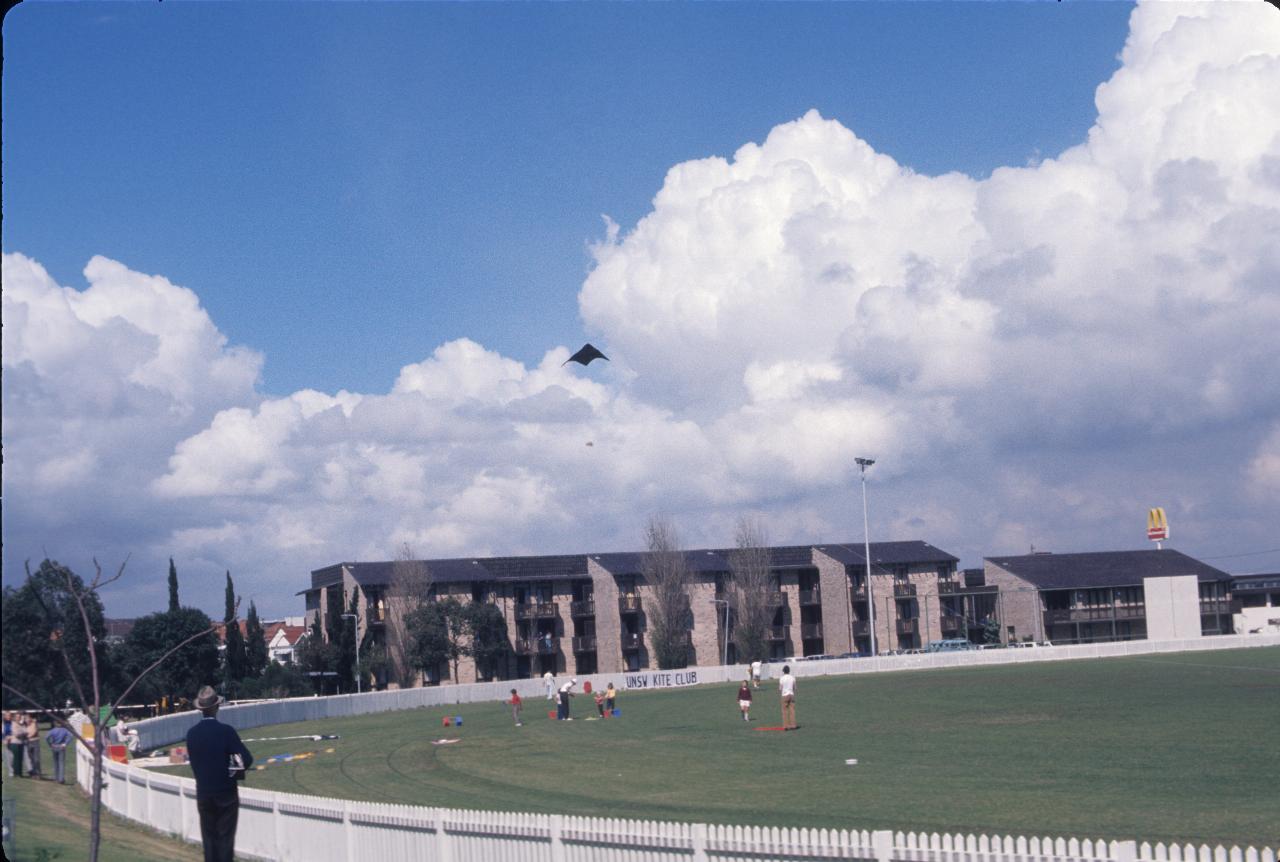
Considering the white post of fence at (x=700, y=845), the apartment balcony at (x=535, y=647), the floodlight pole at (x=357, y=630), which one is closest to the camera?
the white post of fence at (x=700, y=845)

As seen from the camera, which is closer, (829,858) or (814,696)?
(829,858)

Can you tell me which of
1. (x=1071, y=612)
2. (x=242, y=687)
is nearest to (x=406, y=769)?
(x=242, y=687)

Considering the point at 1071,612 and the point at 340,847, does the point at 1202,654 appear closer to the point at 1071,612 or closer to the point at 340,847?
the point at 1071,612

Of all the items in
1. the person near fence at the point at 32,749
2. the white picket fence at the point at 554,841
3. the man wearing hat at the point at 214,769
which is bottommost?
the person near fence at the point at 32,749

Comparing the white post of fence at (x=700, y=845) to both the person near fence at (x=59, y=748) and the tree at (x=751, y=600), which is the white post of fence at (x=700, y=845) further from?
the tree at (x=751, y=600)

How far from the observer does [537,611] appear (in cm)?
10525

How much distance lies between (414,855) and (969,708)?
30591mm

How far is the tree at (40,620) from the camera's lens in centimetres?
1230

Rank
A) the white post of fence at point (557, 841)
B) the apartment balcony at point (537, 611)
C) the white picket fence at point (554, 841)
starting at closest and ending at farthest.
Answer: the white picket fence at point (554, 841), the white post of fence at point (557, 841), the apartment balcony at point (537, 611)

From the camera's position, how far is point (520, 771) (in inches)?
1211

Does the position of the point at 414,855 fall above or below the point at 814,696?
above

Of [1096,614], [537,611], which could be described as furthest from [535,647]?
[1096,614]

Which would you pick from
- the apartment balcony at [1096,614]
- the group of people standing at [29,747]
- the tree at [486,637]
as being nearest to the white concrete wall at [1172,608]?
the apartment balcony at [1096,614]

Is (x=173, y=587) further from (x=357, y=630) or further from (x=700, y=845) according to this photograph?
(x=700, y=845)
